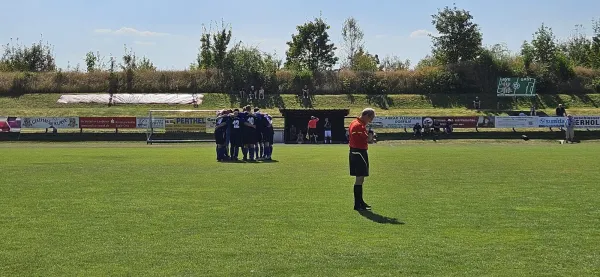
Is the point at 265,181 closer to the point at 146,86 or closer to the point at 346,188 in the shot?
the point at 346,188

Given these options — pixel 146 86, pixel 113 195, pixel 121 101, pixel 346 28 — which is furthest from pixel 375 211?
pixel 346 28

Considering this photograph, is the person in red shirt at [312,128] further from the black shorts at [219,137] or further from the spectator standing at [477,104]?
the spectator standing at [477,104]

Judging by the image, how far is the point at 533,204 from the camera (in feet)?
37.2

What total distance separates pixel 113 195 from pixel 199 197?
5.37ft

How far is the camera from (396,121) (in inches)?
1825

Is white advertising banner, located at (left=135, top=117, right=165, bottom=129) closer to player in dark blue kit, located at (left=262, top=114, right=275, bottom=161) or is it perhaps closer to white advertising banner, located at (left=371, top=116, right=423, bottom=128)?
white advertising banner, located at (left=371, top=116, right=423, bottom=128)

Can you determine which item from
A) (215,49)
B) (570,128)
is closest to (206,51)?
(215,49)

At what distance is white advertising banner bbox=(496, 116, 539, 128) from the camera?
46.3 metres

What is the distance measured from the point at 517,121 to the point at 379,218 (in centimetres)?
3897

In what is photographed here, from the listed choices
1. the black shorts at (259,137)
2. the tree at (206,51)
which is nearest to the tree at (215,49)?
the tree at (206,51)

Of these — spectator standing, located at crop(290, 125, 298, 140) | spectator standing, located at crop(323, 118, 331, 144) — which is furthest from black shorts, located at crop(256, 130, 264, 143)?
spectator standing, located at crop(290, 125, 298, 140)

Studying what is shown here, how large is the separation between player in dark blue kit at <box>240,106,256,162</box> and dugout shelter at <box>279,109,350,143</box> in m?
17.5

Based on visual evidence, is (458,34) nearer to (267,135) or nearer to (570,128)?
(570,128)

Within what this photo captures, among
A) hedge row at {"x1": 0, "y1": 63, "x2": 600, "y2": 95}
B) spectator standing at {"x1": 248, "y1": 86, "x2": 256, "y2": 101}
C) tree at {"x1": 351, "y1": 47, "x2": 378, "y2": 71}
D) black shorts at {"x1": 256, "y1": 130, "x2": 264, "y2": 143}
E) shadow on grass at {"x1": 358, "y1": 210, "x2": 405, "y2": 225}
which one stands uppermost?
tree at {"x1": 351, "y1": 47, "x2": 378, "y2": 71}
